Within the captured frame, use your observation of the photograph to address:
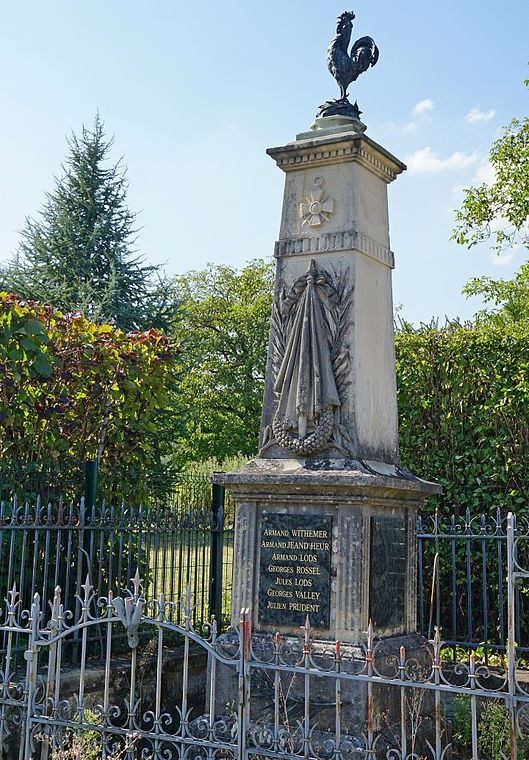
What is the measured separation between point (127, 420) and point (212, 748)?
4693mm

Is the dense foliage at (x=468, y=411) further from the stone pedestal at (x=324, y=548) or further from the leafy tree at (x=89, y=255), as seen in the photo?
the leafy tree at (x=89, y=255)

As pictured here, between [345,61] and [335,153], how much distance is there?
40.4 inches

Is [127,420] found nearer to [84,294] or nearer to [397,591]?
[397,591]

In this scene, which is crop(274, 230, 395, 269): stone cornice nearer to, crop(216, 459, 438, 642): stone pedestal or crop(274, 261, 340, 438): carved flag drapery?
crop(274, 261, 340, 438): carved flag drapery

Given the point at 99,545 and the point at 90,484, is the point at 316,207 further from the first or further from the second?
the point at 99,545

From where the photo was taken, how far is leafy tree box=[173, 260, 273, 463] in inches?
1151

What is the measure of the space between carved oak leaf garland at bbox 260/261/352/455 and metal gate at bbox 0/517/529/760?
1.51m

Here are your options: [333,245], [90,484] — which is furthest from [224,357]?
→ [333,245]

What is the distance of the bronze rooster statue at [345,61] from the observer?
7.48 meters

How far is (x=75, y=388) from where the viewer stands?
880 centimetres

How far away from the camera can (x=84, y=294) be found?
19.0 m

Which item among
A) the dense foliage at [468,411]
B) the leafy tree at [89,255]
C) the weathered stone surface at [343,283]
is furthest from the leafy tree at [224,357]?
the weathered stone surface at [343,283]

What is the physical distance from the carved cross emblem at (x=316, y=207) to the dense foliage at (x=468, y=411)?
3374mm

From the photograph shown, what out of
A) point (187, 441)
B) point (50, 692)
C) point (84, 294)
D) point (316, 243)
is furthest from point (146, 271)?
point (50, 692)
